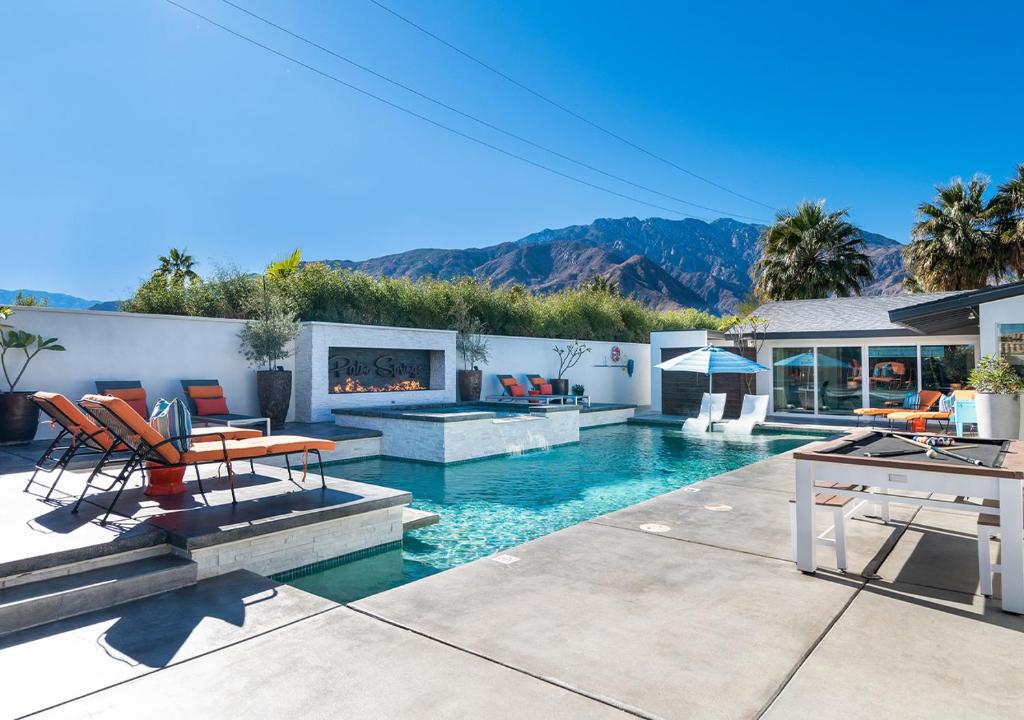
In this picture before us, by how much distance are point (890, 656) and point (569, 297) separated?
61.5 feet

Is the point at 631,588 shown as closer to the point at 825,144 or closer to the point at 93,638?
the point at 93,638

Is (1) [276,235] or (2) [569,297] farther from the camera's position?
(1) [276,235]

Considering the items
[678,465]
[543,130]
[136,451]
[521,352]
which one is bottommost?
[678,465]

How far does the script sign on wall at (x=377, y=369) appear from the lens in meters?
13.2

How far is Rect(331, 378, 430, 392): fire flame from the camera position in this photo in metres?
13.2

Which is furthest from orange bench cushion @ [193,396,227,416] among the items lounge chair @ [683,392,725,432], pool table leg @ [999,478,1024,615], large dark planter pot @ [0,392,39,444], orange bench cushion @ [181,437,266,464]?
pool table leg @ [999,478,1024,615]

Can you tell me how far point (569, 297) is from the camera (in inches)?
829

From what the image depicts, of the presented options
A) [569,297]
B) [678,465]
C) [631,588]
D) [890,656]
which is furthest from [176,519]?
[569,297]

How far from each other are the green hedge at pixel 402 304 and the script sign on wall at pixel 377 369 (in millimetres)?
1442

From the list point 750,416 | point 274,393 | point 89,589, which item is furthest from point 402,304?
point 89,589

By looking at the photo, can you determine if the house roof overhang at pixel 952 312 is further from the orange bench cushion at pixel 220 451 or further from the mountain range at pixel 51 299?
the mountain range at pixel 51 299

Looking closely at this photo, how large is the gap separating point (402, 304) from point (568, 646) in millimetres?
14048

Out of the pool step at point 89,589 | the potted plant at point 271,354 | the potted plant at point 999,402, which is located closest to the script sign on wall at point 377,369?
the potted plant at point 271,354

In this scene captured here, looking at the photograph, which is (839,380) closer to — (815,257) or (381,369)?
(815,257)
